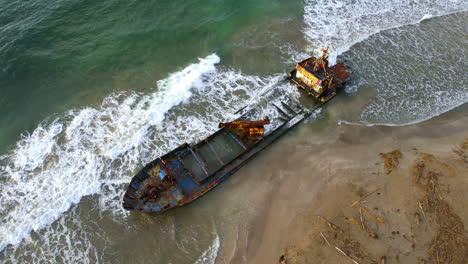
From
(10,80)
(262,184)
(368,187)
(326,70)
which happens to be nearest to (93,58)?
(10,80)

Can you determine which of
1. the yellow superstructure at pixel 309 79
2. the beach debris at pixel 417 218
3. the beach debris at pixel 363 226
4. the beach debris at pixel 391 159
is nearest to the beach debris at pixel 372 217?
the beach debris at pixel 363 226

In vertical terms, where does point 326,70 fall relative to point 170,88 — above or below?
above

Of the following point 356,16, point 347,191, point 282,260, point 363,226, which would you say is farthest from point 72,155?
point 356,16

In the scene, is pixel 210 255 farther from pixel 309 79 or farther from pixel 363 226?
pixel 309 79

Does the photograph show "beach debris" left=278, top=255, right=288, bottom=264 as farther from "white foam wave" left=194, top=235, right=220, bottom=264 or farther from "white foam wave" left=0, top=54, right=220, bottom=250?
"white foam wave" left=0, top=54, right=220, bottom=250

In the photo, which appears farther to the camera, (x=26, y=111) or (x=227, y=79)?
(x=227, y=79)

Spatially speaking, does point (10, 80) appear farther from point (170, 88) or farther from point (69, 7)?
point (170, 88)

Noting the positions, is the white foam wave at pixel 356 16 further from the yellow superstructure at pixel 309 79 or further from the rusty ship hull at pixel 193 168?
the rusty ship hull at pixel 193 168

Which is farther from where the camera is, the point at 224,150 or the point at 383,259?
the point at 224,150
